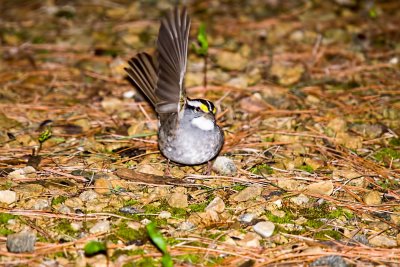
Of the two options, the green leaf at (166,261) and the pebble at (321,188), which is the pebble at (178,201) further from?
the pebble at (321,188)

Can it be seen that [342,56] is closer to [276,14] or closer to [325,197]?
[276,14]

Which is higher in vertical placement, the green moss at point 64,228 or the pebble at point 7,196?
the pebble at point 7,196

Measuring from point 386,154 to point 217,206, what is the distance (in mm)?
1699

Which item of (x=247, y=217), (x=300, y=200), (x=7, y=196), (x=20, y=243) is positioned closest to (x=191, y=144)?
(x=247, y=217)

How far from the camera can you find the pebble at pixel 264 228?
380 cm

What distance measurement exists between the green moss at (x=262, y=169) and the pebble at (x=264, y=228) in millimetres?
705

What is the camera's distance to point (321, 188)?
Result: 14.1ft

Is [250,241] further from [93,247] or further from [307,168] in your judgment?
[307,168]

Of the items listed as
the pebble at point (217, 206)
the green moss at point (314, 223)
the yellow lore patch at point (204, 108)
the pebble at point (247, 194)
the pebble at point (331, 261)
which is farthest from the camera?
the yellow lore patch at point (204, 108)

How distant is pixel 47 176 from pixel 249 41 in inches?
133

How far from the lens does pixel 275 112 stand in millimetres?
5512

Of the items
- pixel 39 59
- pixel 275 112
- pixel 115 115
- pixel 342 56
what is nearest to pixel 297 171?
pixel 275 112

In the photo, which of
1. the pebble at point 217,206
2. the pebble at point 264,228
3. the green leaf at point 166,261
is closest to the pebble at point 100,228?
the green leaf at point 166,261

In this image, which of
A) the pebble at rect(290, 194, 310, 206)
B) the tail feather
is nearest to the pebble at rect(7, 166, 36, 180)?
the tail feather
